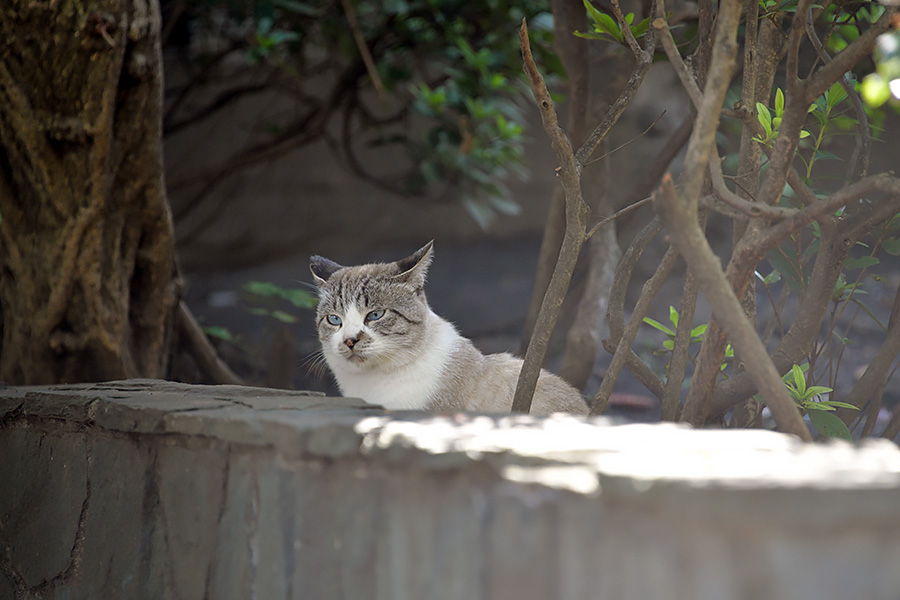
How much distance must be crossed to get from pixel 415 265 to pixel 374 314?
0.89 feet

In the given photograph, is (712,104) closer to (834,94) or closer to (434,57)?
(834,94)

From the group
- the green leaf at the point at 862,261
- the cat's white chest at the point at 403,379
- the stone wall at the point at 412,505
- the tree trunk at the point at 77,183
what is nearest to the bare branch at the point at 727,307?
the stone wall at the point at 412,505

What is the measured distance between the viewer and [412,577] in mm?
1605

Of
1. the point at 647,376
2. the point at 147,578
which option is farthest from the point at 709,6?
the point at 147,578

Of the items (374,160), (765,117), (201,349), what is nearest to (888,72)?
(765,117)

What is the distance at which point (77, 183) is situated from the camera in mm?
3641

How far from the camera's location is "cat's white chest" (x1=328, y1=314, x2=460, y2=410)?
3.27m

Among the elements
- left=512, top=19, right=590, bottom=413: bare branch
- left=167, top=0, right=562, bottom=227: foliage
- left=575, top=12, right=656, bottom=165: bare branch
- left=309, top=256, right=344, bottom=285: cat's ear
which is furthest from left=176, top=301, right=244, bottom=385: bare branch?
left=575, top=12, right=656, bottom=165: bare branch

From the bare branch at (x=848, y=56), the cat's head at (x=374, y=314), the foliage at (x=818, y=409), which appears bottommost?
the cat's head at (x=374, y=314)

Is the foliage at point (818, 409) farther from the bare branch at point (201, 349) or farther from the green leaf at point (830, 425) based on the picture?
the bare branch at point (201, 349)

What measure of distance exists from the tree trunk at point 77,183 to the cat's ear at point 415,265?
1.35m

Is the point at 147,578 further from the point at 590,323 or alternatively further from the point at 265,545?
the point at 590,323

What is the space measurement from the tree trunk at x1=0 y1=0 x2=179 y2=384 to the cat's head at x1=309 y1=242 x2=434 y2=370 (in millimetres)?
1030

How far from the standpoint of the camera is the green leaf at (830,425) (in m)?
2.47
